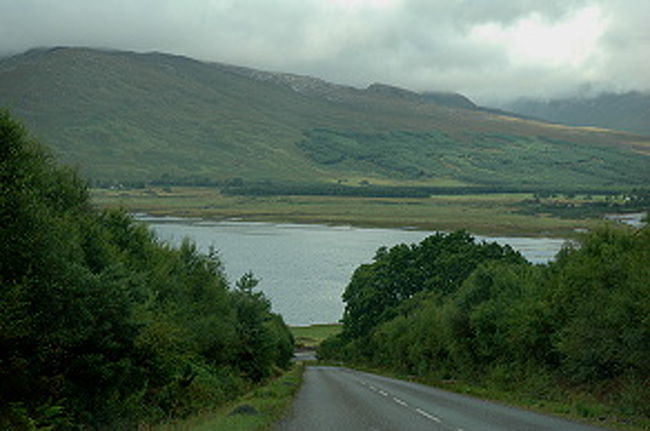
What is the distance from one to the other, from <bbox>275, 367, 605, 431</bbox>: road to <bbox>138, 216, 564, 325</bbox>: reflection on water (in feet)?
183

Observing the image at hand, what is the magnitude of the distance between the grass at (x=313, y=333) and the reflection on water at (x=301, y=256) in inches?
42.4

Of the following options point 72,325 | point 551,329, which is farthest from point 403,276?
point 72,325

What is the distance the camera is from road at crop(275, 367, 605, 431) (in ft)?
69.3

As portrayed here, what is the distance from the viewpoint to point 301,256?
151000 mm

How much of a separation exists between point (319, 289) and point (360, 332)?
35.3 metres

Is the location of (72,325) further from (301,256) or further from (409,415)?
(301,256)

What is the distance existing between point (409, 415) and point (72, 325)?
10748mm

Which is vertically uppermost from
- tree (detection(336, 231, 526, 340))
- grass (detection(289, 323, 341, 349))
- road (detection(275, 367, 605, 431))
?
tree (detection(336, 231, 526, 340))

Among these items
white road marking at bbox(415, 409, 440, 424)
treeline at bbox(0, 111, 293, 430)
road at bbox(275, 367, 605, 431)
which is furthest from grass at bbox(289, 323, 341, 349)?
white road marking at bbox(415, 409, 440, 424)

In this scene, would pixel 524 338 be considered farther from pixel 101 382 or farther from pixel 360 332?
pixel 360 332

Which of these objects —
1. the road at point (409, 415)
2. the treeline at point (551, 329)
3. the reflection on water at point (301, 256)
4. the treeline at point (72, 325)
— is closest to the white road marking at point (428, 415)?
the road at point (409, 415)

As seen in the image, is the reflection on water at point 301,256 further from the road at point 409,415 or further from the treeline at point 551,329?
the road at point 409,415

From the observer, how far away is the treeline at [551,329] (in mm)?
28500

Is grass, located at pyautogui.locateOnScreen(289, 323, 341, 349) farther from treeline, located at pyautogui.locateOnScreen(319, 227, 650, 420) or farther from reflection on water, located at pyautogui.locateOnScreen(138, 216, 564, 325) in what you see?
treeline, located at pyautogui.locateOnScreen(319, 227, 650, 420)
